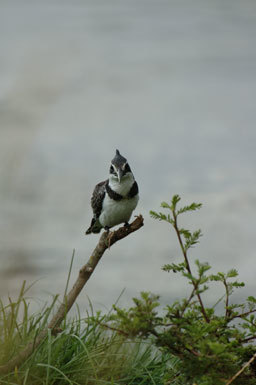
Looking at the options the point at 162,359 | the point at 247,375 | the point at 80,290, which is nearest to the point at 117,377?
the point at 162,359

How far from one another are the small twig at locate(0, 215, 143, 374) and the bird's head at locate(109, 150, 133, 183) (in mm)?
607

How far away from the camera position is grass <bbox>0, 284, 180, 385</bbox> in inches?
194

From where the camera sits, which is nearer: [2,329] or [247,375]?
[247,375]

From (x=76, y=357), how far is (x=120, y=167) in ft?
7.14

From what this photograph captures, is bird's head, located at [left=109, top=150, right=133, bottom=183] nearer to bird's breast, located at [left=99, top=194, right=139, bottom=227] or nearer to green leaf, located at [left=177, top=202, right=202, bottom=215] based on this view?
bird's breast, located at [left=99, top=194, right=139, bottom=227]

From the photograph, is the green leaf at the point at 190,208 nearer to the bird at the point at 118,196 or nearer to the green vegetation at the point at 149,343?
the green vegetation at the point at 149,343

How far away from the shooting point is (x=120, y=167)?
606cm

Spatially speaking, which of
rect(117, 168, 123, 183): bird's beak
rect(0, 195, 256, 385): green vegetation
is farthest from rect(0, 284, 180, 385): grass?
rect(117, 168, 123, 183): bird's beak

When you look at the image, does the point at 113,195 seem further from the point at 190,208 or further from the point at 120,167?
the point at 190,208

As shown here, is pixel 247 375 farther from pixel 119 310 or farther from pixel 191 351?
pixel 119 310

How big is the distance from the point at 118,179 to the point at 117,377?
2.22 meters

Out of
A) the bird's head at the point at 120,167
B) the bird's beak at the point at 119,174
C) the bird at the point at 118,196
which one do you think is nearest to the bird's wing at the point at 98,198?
the bird at the point at 118,196

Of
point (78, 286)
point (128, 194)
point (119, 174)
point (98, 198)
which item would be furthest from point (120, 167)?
point (78, 286)

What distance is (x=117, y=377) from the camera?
17.7ft
